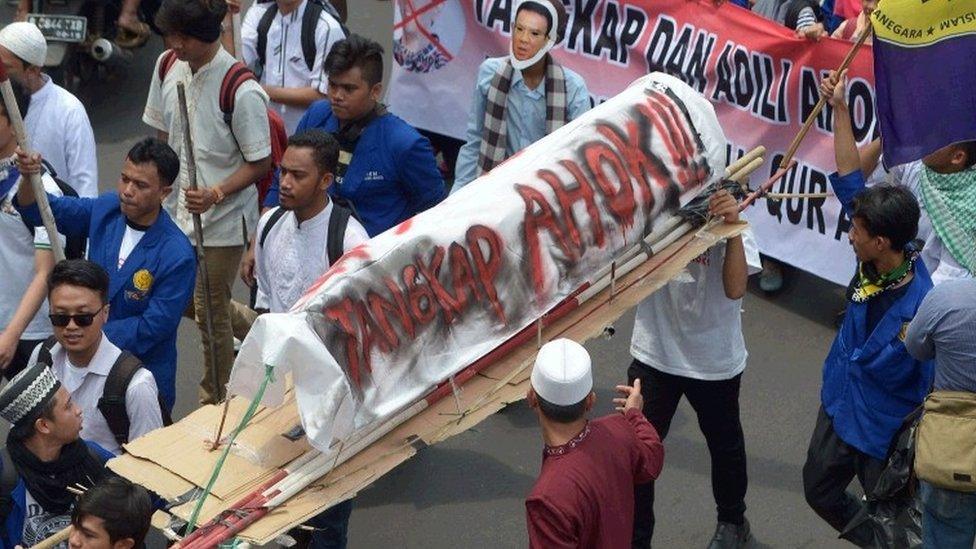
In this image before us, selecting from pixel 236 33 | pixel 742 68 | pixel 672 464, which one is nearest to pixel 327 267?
pixel 672 464

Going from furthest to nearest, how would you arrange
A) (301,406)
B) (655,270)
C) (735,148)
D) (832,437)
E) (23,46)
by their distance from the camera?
1. (735,148)
2. (23,46)
3. (832,437)
4. (655,270)
5. (301,406)

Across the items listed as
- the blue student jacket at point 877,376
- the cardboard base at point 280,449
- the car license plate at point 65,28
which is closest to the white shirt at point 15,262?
the cardboard base at point 280,449

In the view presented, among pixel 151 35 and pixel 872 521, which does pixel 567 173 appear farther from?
pixel 151 35

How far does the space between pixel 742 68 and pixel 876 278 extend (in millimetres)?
2898

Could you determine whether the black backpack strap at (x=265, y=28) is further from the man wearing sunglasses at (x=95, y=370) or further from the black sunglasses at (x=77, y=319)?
the black sunglasses at (x=77, y=319)

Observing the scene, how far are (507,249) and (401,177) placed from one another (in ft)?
4.92

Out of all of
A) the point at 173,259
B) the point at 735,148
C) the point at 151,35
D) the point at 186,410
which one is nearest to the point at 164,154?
the point at 173,259

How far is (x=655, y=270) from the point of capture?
481 centimetres

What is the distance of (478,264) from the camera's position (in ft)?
14.3

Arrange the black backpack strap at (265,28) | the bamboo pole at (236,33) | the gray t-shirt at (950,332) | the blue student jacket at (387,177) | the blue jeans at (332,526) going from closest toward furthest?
the gray t-shirt at (950,332), the blue jeans at (332,526), the blue student jacket at (387,177), the bamboo pole at (236,33), the black backpack strap at (265,28)

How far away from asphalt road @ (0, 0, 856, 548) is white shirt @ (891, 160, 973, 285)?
3.63 feet

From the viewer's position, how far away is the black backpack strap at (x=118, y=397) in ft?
15.0

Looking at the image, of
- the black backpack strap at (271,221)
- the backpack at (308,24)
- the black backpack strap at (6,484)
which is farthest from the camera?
the backpack at (308,24)

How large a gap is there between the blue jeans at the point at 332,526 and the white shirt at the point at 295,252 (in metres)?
0.82
